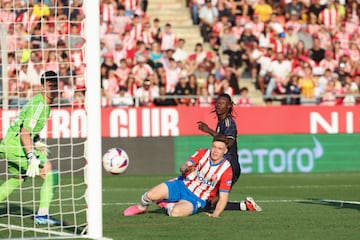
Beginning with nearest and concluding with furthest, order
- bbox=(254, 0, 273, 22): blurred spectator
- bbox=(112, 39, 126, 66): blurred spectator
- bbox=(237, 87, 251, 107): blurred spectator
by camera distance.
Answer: bbox=(237, 87, 251, 107): blurred spectator
bbox=(112, 39, 126, 66): blurred spectator
bbox=(254, 0, 273, 22): blurred spectator

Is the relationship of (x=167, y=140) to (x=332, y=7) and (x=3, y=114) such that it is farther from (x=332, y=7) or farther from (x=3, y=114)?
(x=332, y=7)

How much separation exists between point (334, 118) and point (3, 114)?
743 centimetres

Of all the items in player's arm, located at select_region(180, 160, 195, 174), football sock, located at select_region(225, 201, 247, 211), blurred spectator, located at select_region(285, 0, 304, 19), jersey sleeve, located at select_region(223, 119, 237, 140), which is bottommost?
football sock, located at select_region(225, 201, 247, 211)

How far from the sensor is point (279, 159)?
24094mm

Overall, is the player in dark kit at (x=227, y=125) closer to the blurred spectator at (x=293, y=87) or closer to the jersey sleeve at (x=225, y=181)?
the jersey sleeve at (x=225, y=181)

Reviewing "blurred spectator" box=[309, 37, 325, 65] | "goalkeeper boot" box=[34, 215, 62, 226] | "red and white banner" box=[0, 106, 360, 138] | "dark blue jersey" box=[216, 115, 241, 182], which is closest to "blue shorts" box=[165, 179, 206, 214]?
"dark blue jersey" box=[216, 115, 241, 182]

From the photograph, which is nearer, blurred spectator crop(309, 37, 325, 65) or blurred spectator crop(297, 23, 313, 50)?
blurred spectator crop(309, 37, 325, 65)

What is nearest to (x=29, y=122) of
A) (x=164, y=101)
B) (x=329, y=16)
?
(x=164, y=101)

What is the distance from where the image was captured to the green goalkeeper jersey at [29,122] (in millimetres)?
12578

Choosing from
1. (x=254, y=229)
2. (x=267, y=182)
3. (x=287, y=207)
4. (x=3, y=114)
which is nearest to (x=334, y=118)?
(x=267, y=182)

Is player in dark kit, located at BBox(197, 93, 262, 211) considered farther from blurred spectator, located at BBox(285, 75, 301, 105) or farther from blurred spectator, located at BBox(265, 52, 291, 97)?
blurred spectator, located at BBox(265, 52, 291, 97)

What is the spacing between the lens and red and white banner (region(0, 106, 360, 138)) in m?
23.5

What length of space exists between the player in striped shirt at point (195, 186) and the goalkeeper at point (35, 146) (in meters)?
1.42

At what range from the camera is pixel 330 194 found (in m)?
17.8
